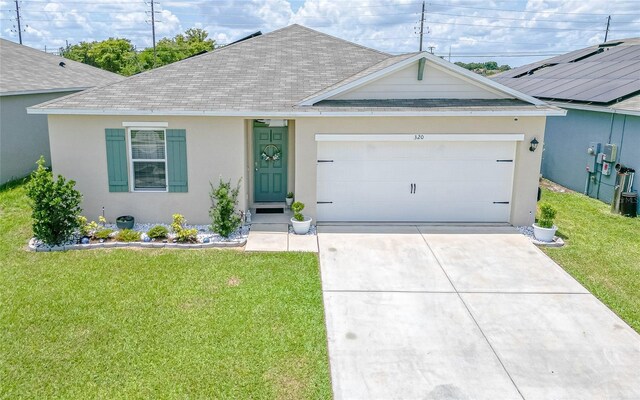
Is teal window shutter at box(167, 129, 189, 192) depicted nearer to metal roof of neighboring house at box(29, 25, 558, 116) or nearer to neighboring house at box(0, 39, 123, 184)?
metal roof of neighboring house at box(29, 25, 558, 116)

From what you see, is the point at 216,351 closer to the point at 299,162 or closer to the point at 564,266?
the point at 299,162

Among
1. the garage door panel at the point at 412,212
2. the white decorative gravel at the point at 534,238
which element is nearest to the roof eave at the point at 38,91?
the garage door panel at the point at 412,212

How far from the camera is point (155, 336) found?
260 inches

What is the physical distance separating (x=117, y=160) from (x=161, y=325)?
208 inches

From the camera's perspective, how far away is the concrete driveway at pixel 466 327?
583 centimetres

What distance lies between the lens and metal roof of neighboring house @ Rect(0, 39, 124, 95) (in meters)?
15.8

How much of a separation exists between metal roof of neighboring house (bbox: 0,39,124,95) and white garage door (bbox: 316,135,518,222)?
1027 cm

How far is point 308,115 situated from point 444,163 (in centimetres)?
340

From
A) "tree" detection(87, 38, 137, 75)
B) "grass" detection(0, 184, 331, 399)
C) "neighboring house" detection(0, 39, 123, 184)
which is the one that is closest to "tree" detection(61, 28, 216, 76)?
"tree" detection(87, 38, 137, 75)

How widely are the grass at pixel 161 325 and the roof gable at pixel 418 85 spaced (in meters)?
4.09

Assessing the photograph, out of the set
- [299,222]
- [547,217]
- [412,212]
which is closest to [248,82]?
[299,222]

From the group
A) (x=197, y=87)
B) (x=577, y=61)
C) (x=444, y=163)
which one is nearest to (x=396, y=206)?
(x=444, y=163)

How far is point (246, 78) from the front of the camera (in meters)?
12.5

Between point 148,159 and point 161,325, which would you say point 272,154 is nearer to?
point 148,159
